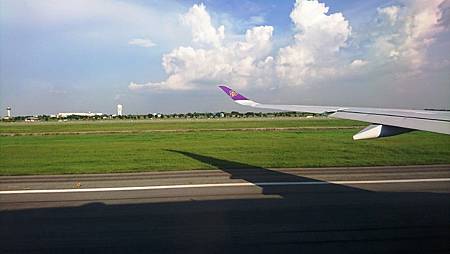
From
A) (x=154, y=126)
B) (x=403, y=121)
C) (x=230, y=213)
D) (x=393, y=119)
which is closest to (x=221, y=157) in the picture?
(x=230, y=213)

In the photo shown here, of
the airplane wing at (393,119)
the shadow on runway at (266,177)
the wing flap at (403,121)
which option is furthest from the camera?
the shadow on runway at (266,177)

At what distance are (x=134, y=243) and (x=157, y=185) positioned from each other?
192 inches

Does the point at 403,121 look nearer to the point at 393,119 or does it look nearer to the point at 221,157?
the point at 393,119

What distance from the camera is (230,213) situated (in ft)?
24.3

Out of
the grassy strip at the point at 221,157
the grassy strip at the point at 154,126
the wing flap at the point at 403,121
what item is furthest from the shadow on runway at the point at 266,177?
the grassy strip at the point at 154,126

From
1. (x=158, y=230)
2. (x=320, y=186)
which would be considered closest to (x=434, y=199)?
(x=320, y=186)

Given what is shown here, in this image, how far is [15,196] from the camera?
9539mm

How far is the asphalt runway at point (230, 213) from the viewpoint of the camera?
226 inches

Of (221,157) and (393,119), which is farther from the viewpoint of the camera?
(221,157)

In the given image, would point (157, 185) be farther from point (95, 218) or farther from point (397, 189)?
point (397, 189)

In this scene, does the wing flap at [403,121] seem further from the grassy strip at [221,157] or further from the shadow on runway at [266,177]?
the grassy strip at [221,157]

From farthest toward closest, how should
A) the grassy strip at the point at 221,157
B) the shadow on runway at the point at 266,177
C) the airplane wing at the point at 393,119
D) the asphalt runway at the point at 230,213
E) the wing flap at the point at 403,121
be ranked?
the grassy strip at the point at 221,157, the shadow on runway at the point at 266,177, the asphalt runway at the point at 230,213, the airplane wing at the point at 393,119, the wing flap at the point at 403,121

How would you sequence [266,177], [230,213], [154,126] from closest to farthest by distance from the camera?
1. [230,213]
2. [266,177]
3. [154,126]

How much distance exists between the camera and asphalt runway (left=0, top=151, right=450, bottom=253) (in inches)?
226
